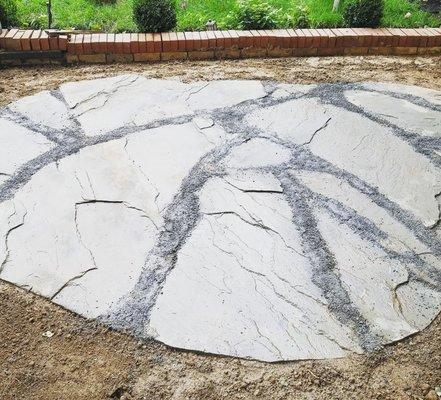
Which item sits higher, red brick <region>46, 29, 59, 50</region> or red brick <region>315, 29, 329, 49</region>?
red brick <region>315, 29, 329, 49</region>

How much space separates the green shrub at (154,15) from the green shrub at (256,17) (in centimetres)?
66

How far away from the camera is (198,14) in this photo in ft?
15.0

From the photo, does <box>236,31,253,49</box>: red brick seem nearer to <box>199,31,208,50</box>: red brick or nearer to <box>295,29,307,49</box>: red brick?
<box>199,31,208,50</box>: red brick

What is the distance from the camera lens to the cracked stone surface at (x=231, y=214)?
1943mm

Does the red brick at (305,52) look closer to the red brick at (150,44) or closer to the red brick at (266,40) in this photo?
the red brick at (266,40)

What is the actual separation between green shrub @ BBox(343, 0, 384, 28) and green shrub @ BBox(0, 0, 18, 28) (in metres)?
3.11

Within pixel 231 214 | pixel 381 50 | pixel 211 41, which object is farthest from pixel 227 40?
pixel 231 214

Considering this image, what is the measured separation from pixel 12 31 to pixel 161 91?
154 cm

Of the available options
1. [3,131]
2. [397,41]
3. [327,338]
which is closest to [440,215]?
[327,338]

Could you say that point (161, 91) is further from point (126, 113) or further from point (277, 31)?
point (277, 31)

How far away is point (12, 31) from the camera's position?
152 inches

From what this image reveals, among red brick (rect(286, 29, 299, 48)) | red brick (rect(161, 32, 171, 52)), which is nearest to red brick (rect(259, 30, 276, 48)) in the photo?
red brick (rect(286, 29, 299, 48))

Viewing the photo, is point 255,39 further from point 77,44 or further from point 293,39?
point 77,44

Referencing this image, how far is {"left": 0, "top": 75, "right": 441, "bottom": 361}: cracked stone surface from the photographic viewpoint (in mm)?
1943
